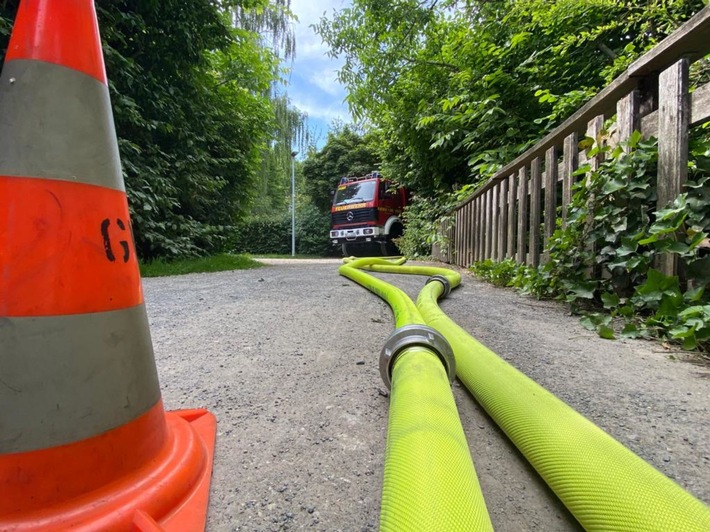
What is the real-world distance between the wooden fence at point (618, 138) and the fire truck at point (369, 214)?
24.2ft

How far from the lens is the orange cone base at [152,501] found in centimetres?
60

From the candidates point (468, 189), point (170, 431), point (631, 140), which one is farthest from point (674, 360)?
point (468, 189)

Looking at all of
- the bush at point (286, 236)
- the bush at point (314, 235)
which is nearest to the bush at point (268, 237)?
the bush at point (286, 236)

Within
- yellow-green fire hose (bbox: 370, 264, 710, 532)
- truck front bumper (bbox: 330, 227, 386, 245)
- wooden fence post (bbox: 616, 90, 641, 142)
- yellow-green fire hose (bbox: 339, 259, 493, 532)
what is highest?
wooden fence post (bbox: 616, 90, 641, 142)

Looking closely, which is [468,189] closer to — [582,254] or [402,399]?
[582,254]

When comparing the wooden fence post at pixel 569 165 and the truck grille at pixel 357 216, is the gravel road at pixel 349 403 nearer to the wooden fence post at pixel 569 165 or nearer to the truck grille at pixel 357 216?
the wooden fence post at pixel 569 165

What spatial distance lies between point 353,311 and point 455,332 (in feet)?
3.20

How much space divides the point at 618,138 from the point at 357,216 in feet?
33.5

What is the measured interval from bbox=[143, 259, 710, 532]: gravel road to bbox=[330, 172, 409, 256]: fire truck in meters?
9.72

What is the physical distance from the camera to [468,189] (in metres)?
5.82

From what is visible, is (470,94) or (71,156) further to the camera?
(470,94)

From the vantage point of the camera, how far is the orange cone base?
60cm

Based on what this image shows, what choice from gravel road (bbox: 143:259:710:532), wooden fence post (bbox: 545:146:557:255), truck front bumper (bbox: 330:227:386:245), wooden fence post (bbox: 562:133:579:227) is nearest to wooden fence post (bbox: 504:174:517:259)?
wooden fence post (bbox: 545:146:557:255)

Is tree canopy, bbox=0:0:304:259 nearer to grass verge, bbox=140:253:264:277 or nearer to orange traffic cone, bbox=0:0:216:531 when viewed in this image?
grass verge, bbox=140:253:264:277
